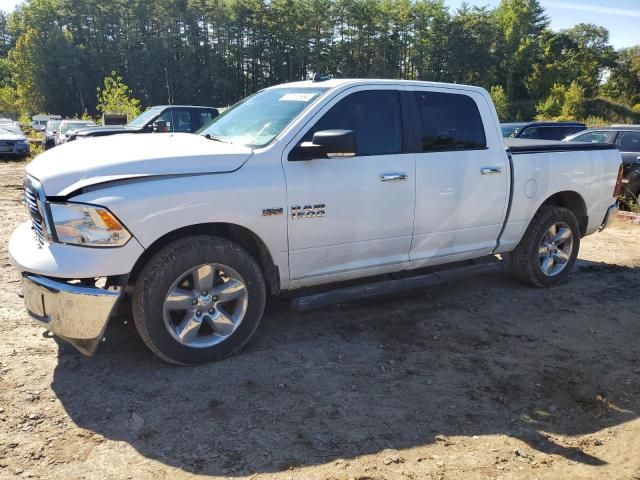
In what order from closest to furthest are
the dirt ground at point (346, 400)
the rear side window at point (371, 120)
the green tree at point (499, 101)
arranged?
the dirt ground at point (346, 400)
the rear side window at point (371, 120)
the green tree at point (499, 101)

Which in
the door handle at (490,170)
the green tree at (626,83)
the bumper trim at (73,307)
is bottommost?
the bumper trim at (73,307)

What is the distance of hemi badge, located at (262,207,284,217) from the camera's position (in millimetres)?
3768

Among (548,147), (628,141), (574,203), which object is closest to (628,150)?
(628,141)

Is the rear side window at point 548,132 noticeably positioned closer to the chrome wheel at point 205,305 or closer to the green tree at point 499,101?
the chrome wheel at point 205,305

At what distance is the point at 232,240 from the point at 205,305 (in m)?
0.53

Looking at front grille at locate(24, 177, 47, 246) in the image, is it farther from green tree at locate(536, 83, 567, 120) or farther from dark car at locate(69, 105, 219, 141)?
green tree at locate(536, 83, 567, 120)

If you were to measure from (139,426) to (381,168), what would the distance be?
251 centimetres

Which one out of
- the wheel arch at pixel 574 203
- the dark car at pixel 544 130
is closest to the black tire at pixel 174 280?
the wheel arch at pixel 574 203

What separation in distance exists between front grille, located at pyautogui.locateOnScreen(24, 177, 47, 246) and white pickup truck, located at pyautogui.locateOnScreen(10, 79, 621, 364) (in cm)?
2

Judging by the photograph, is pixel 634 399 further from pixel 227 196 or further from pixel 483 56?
pixel 483 56

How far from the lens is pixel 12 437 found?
293 centimetres

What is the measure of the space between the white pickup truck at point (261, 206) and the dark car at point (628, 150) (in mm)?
6035

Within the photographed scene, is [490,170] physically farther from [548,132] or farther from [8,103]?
[8,103]

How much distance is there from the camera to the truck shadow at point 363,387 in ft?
9.77
